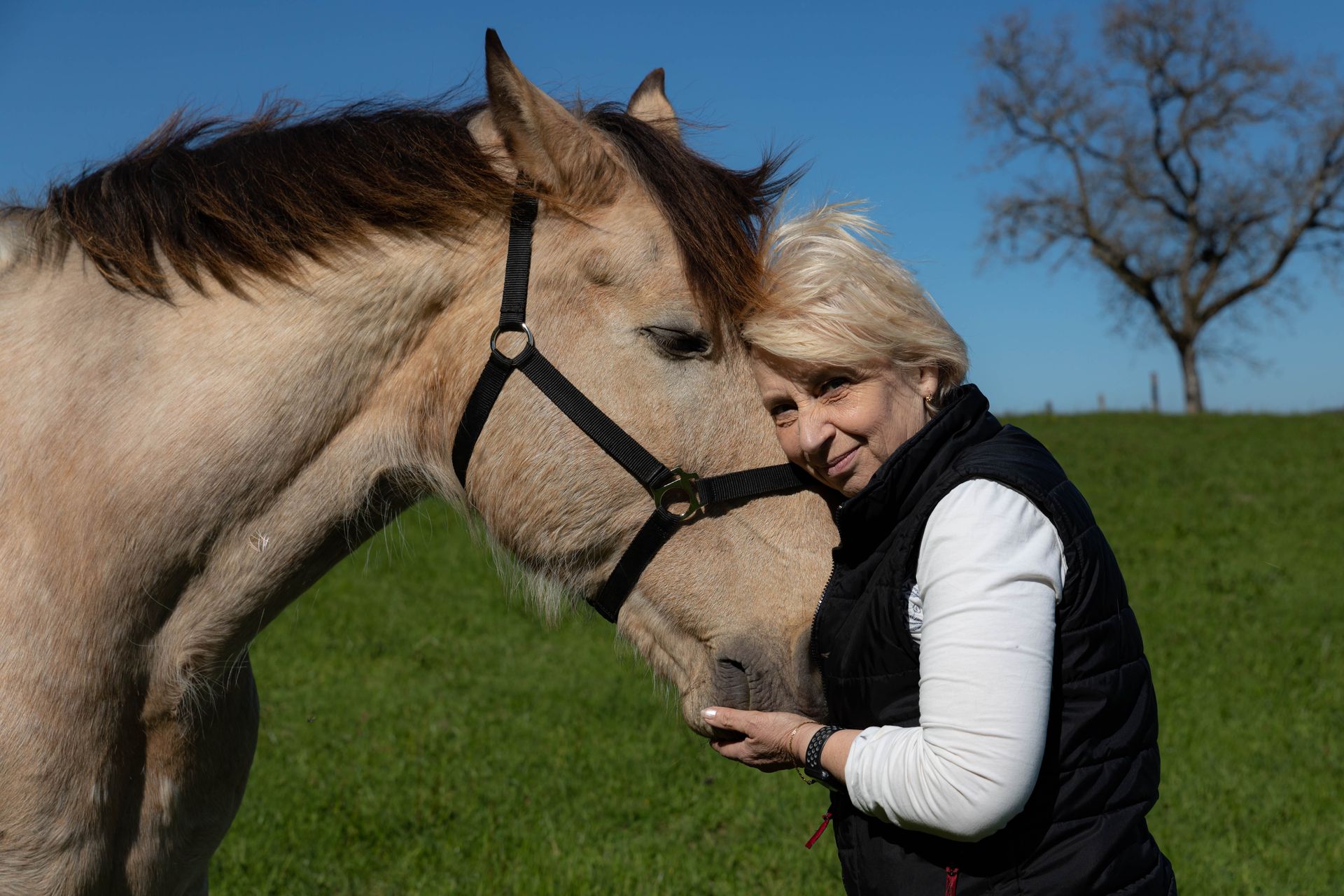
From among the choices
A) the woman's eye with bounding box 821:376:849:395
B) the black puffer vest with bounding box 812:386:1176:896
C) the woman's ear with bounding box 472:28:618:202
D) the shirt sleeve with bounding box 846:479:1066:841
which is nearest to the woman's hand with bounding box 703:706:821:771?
the black puffer vest with bounding box 812:386:1176:896

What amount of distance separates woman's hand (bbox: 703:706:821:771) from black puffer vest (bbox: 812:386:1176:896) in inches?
4.0

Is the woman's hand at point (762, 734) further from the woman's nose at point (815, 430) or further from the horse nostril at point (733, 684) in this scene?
the woman's nose at point (815, 430)

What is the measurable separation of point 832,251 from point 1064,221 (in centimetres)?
3361

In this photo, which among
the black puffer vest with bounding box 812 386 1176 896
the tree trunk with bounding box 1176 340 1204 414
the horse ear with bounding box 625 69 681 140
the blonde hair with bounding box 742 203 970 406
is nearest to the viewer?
the black puffer vest with bounding box 812 386 1176 896

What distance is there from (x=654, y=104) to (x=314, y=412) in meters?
1.14

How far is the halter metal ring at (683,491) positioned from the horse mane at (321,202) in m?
0.32

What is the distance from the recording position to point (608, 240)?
199 centimetres

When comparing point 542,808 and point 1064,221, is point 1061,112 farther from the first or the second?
point 542,808

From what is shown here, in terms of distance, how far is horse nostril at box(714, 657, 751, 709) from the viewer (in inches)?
75.9

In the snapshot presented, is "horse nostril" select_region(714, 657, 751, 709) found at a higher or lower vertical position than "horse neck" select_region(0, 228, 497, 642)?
lower

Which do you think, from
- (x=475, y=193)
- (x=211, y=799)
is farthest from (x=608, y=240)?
(x=211, y=799)

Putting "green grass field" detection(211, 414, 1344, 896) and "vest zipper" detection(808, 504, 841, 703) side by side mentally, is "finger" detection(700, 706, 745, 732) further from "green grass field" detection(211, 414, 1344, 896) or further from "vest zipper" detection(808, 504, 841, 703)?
"green grass field" detection(211, 414, 1344, 896)

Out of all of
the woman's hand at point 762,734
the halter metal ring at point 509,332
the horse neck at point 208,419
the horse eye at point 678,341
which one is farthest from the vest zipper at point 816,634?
the horse neck at point 208,419

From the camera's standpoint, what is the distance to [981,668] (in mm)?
1547
